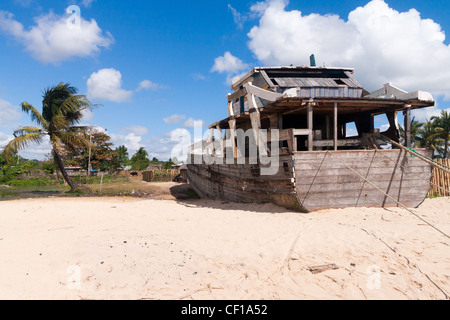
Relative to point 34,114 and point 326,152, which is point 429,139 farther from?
point 34,114

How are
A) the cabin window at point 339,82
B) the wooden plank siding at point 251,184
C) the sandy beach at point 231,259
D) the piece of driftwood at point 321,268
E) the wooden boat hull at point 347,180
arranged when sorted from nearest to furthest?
the sandy beach at point 231,259
the piece of driftwood at point 321,268
the wooden boat hull at point 347,180
the wooden plank siding at point 251,184
the cabin window at point 339,82

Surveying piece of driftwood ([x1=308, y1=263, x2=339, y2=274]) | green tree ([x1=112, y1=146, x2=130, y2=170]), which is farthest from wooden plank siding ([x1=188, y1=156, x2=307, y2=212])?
green tree ([x1=112, y1=146, x2=130, y2=170])

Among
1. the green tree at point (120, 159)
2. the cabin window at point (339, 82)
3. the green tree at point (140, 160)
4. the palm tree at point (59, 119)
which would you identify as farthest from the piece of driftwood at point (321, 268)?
the green tree at point (140, 160)

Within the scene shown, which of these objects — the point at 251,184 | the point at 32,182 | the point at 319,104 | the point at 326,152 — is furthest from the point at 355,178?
the point at 32,182

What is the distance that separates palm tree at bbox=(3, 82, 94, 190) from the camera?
→ 17.3 metres

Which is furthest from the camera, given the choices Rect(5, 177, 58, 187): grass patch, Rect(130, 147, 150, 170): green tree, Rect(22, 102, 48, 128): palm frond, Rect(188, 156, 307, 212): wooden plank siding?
Rect(130, 147, 150, 170): green tree

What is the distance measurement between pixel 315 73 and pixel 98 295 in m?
11.5

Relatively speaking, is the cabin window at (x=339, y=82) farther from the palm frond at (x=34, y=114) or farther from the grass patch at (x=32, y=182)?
the grass patch at (x=32, y=182)

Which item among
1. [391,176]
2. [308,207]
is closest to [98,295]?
[308,207]

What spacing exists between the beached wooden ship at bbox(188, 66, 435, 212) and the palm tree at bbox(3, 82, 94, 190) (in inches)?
489

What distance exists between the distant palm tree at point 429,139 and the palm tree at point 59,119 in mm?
33428

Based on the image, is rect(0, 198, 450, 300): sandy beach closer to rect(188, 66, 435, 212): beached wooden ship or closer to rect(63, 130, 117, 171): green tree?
rect(188, 66, 435, 212): beached wooden ship

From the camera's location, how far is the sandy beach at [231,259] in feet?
11.5
